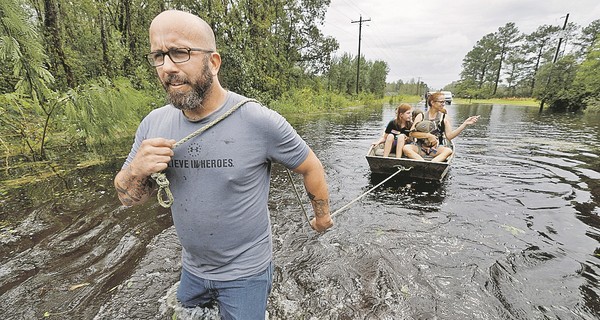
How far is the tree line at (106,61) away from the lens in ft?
18.1

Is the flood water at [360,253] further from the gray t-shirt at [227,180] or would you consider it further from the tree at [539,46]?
the tree at [539,46]

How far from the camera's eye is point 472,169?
7.56m

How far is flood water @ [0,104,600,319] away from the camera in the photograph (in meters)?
2.78

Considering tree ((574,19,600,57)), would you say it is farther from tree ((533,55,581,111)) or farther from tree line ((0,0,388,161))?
tree line ((0,0,388,161))

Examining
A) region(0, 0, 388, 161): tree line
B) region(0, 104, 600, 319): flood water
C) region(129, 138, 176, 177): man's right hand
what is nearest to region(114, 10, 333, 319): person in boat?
region(129, 138, 176, 177): man's right hand

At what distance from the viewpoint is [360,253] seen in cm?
372

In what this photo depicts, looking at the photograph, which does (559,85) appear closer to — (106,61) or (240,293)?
(106,61)

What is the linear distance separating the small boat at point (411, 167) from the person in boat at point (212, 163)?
191 inches

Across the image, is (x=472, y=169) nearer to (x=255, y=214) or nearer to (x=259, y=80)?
(x=255, y=214)

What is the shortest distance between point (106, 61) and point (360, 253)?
46.4ft

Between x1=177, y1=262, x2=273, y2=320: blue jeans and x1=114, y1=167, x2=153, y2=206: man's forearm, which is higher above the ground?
x1=114, y1=167, x2=153, y2=206: man's forearm

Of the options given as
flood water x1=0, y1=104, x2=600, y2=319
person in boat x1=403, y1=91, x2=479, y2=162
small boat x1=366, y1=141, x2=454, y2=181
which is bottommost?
flood water x1=0, y1=104, x2=600, y2=319

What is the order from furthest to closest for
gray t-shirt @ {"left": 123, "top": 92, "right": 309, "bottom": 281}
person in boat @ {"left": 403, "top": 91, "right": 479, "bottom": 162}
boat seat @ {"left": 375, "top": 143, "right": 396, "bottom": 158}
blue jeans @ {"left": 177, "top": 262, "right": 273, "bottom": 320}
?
1. boat seat @ {"left": 375, "top": 143, "right": 396, "bottom": 158}
2. person in boat @ {"left": 403, "top": 91, "right": 479, "bottom": 162}
3. blue jeans @ {"left": 177, "top": 262, "right": 273, "bottom": 320}
4. gray t-shirt @ {"left": 123, "top": 92, "right": 309, "bottom": 281}

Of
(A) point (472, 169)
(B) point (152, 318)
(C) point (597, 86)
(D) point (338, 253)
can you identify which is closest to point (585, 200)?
(A) point (472, 169)
